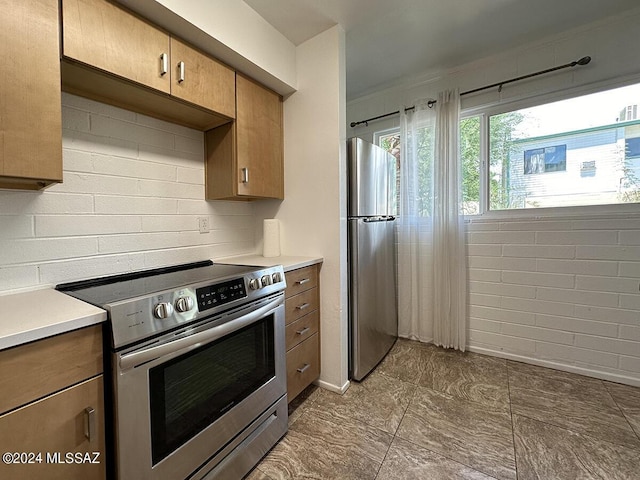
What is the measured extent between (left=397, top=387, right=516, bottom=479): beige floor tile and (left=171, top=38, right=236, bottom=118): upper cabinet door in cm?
214

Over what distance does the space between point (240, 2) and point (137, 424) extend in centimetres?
211

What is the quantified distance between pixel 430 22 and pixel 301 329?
2.28 meters

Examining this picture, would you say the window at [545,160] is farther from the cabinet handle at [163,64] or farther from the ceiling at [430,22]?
the cabinet handle at [163,64]

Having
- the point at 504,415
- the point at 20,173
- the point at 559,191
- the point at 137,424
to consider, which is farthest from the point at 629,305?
the point at 20,173

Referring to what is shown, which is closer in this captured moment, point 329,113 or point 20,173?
point 20,173

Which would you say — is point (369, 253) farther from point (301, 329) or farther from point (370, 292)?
point (301, 329)

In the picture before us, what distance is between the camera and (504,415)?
5.53 ft

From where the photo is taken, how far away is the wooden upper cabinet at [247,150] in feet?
5.88

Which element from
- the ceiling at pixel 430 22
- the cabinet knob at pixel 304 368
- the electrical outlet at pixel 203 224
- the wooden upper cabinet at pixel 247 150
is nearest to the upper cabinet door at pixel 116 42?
the wooden upper cabinet at pixel 247 150

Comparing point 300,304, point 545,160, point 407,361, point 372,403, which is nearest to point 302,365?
point 300,304

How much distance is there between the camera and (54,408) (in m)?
0.78

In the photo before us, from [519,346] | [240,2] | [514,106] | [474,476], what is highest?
[240,2]

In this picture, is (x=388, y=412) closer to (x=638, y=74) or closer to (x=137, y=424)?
(x=137, y=424)

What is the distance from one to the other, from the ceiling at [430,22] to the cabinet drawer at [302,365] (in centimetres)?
211
